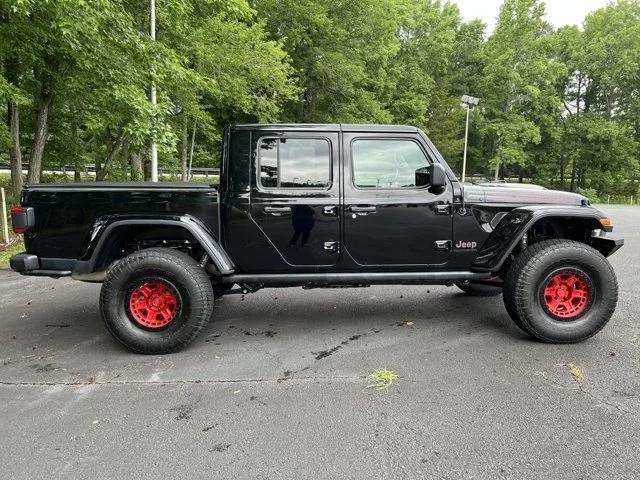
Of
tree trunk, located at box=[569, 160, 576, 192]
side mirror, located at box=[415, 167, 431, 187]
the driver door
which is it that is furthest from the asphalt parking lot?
tree trunk, located at box=[569, 160, 576, 192]

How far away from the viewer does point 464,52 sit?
158ft

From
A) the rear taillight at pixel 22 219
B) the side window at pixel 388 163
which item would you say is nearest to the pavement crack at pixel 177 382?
the rear taillight at pixel 22 219

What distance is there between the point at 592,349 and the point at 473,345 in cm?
96

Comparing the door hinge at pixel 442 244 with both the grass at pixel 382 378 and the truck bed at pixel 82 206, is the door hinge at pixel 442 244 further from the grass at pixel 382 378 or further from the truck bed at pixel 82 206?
the truck bed at pixel 82 206

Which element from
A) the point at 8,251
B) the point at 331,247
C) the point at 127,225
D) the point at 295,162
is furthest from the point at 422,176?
the point at 8,251

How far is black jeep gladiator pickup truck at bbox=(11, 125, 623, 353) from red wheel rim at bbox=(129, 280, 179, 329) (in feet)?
0.04

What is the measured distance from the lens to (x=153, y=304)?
3.89 metres

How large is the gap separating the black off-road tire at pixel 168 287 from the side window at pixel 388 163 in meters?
1.61

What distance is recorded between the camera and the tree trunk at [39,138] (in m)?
11.5

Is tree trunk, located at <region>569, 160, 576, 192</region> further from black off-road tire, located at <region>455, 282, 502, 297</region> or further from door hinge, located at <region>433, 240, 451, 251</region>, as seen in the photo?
door hinge, located at <region>433, 240, 451, 251</region>

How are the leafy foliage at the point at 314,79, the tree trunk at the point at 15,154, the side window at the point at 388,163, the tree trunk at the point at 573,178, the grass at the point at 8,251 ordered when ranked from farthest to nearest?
the tree trunk at the point at 573,178 < the tree trunk at the point at 15,154 < the leafy foliage at the point at 314,79 < the grass at the point at 8,251 < the side window at the point at 388,163

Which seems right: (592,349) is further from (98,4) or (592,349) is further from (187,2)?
(187,2)

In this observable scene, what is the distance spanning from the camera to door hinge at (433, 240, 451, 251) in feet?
13.4

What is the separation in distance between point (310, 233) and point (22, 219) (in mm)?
2342
